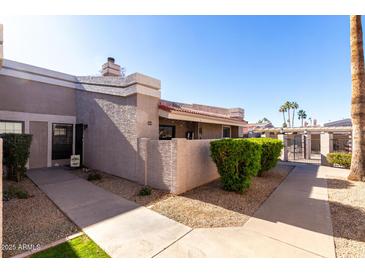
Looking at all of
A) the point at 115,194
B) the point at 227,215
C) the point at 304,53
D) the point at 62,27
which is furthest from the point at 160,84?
the point at 304,53

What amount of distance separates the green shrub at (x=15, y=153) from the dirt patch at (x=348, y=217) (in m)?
11.1

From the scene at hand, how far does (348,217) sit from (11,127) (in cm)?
1512

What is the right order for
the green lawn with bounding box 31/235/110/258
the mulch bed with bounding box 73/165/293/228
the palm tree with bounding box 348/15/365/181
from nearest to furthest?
the green lawn with bounding box 31/235/110/258
the mulch bed with bounding box 73/165/293/228
the palm tree with bounding box 348/15/365/181

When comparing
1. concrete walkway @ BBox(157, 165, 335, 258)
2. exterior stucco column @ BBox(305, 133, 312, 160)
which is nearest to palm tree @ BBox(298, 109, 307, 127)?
exterior stucco column @ BBox(305, 133, 312, 160)

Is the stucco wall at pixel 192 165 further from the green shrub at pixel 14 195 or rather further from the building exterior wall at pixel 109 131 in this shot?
the green shrub at pixel 14 195

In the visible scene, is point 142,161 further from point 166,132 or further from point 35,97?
point 35,97

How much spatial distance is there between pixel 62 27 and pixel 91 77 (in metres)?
5.33

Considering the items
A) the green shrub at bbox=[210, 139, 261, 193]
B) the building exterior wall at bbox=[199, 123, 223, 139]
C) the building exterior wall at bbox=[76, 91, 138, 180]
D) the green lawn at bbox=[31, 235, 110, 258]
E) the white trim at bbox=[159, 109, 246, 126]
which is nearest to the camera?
the green lawn at bbox=[31, 235, 110, 258]

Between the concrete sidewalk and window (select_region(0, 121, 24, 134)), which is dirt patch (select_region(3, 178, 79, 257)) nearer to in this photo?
the concrete sidewalk

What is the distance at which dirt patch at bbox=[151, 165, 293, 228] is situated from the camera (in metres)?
4.55

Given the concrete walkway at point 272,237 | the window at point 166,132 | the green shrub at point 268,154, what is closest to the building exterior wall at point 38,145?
the window at point 166,132

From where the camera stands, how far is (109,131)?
30.0ft

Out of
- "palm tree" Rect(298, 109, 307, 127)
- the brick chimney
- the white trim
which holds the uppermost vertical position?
"palm tree" Rect(298, 109, 307, 127)
